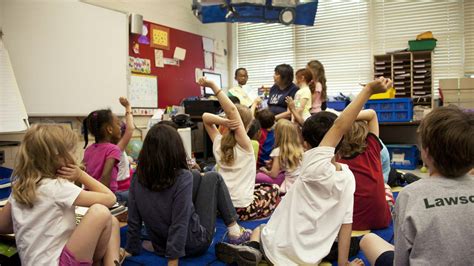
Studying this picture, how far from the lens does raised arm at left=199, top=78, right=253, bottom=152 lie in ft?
7.07

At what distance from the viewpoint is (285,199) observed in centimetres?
163

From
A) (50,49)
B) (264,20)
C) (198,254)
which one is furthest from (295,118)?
(50,49)

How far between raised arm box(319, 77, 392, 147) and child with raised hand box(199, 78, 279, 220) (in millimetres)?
850

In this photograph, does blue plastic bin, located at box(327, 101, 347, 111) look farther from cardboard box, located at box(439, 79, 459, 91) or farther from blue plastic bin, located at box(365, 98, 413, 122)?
cardboard box, located at box(439, 79, 459, 91)

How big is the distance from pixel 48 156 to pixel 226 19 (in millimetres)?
3358

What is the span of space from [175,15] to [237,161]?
3829 mm

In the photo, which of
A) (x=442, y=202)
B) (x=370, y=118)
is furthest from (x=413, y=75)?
(x=442, y=202)

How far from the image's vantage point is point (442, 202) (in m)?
0.97

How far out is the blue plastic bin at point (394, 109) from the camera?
4816 millimetres

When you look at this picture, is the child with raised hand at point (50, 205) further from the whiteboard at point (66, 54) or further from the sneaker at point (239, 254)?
the whiteboard at point (66, 54)

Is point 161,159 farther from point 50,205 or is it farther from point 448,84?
point 448,84

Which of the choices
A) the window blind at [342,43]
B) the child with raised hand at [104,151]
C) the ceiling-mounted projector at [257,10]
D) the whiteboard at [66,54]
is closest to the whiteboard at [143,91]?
the whiteboard at [66,54]

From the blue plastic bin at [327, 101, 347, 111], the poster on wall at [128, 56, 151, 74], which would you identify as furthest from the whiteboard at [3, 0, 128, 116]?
the blue plastic bin at [327, 101, 347, 111]

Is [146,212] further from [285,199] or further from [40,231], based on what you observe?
[285,199]
